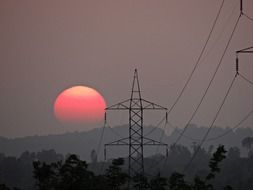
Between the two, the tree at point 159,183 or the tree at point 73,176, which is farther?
the tree at point 159,183

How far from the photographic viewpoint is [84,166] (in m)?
38.3

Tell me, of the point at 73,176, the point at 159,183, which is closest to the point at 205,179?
the point at 159,183

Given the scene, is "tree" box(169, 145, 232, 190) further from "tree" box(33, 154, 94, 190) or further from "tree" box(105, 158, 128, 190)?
"tree" box(33, 154, 94, 190)

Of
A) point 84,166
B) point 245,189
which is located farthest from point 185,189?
point 245,189

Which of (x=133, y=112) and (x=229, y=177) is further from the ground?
(x=229, y=177)

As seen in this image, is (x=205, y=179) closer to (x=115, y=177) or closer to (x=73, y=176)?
(x=115, y=177)

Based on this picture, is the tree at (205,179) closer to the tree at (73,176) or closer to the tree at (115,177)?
the tree at (115,177)

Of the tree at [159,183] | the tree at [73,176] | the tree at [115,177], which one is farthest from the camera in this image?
the tree at [159,183]

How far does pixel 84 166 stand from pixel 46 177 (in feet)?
20.3

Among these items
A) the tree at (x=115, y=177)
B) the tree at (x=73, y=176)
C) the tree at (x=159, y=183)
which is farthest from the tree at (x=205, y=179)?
the tree at (x=73, y=176)

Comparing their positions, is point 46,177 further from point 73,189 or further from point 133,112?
point 133,112

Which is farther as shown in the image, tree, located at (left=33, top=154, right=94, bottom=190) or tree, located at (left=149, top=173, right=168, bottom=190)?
tree, located at (left=149, top=173, right=168, bottom=190)

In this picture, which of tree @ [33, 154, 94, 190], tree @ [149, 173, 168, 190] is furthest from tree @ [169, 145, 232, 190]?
tree @ [33, 154, 94, 190]

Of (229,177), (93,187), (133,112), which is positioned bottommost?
(93,187)
